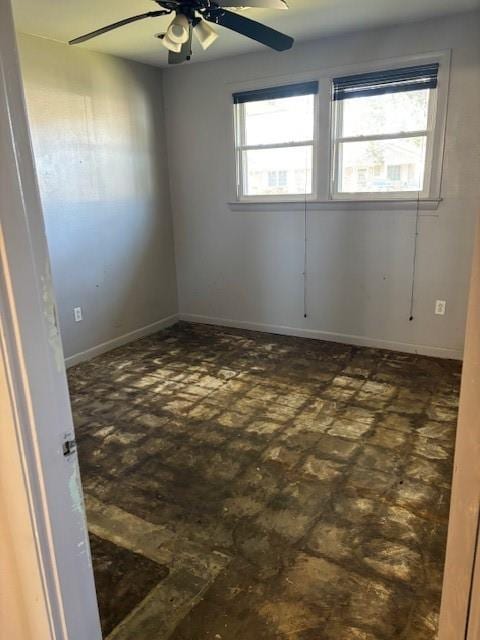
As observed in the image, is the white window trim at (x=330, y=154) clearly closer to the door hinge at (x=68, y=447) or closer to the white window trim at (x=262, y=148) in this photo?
the white window trim at (x=262, y=148)

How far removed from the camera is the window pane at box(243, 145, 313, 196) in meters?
4.07

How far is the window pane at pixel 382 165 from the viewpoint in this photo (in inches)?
143

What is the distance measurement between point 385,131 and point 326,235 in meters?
0.94

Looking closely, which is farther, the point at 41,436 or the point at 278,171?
the point at 278,171

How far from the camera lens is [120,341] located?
14.5 ft

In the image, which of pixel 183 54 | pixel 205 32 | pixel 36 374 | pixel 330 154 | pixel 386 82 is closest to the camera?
pixel 36 374

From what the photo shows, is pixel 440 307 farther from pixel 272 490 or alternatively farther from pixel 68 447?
pixel 68 447

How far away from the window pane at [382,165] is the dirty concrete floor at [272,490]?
1.41m

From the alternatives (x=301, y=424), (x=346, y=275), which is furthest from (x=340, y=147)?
(x=301, y=424)

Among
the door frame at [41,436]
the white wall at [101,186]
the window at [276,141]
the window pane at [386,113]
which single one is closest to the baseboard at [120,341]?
the white wall at [101,186]

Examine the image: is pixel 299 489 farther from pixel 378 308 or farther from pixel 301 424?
pixel 378 308

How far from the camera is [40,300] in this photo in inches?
32.7

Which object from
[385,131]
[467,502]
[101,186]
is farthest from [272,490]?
[101,186]

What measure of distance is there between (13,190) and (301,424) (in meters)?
2.39
